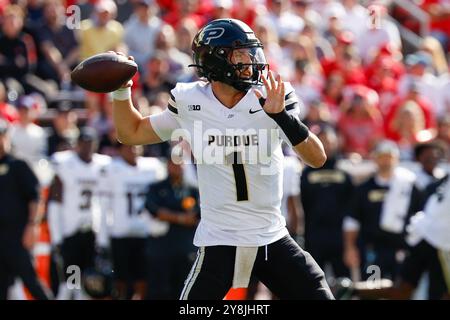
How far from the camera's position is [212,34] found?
538 centimetres

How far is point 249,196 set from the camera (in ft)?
17.4

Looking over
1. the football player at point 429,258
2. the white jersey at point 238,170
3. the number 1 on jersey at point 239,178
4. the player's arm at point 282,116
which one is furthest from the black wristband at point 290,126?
the football player at point 429,258

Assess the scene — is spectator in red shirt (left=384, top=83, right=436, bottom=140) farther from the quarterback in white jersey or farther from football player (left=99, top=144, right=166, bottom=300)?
the quarterback in white jersey

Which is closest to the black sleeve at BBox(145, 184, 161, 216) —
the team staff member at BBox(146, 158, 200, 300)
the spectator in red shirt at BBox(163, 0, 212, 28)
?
the team staff member at BBox(146, 158, 200, 300)

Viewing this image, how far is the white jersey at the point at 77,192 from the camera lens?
9906 millimetres

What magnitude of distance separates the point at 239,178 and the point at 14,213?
14.3 ft

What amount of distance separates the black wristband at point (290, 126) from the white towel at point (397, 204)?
4.76m

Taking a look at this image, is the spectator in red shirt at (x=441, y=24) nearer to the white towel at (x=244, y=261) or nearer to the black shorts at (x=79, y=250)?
the black shorts at (x=79, y=250)

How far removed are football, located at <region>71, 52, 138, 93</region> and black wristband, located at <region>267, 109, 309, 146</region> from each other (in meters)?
0.82

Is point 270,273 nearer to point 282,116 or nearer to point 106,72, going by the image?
point 282,116

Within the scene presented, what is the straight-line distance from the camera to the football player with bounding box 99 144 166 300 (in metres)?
9.93

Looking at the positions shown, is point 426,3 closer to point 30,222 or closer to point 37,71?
point 37,71

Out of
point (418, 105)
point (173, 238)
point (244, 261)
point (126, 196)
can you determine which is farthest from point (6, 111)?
point (244, 261)

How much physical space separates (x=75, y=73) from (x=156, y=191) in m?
4.17
